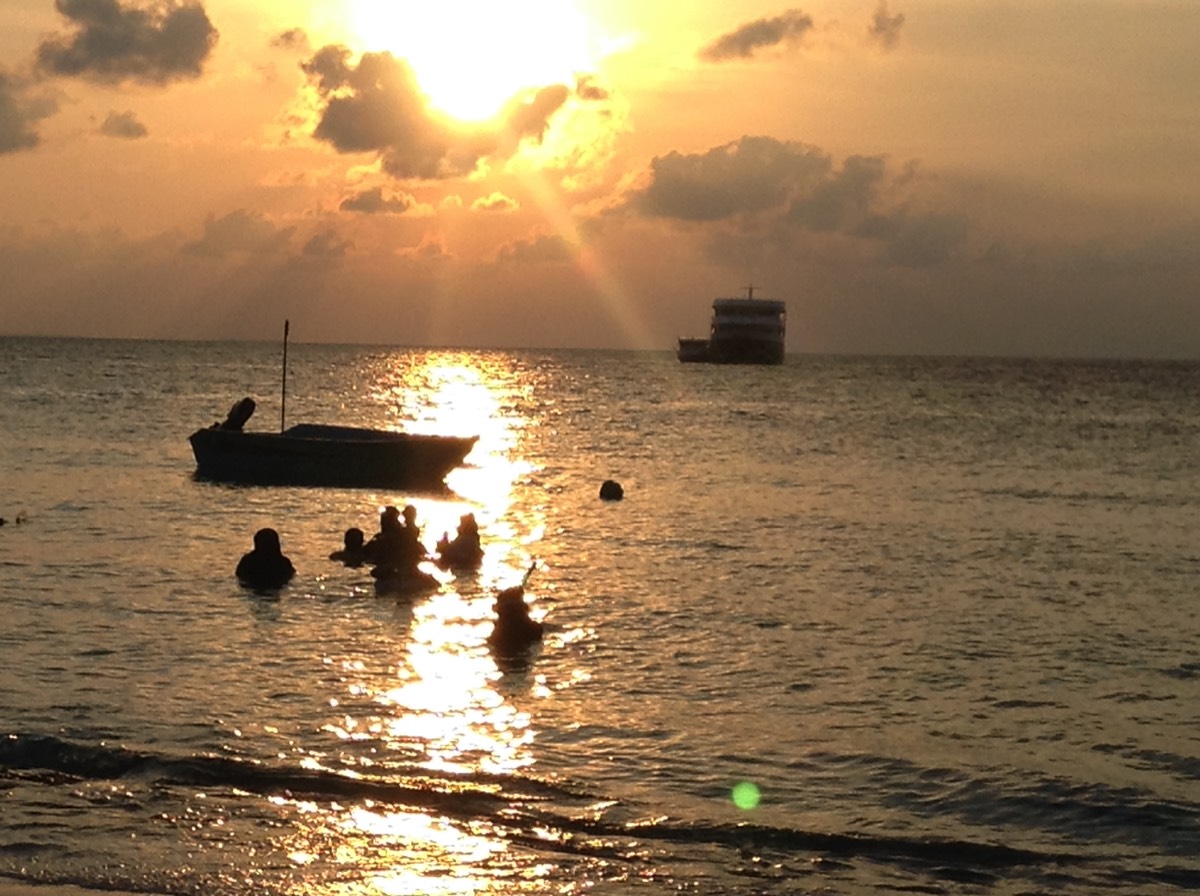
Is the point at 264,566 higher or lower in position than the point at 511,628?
higher

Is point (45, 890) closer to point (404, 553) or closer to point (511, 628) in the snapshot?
point (511, 628)

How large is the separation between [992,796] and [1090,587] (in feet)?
49.3

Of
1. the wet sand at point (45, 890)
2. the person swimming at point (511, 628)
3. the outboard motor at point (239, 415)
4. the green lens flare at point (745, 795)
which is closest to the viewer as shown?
the wet sand at point (45, 890)

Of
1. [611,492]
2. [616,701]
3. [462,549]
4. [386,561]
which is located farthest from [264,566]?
[611,492]

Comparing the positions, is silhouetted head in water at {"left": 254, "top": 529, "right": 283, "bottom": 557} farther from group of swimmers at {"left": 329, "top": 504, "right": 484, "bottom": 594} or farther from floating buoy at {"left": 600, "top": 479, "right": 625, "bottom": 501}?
floating buoy at {"left": 600, "top": 479, "right": 625, "bottom": 501}

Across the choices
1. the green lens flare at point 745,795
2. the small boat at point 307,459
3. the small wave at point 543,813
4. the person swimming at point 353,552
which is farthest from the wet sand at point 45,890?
the small boat at point 307,459

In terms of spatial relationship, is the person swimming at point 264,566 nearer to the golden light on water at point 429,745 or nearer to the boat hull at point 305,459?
the golden light on water at point 429,745

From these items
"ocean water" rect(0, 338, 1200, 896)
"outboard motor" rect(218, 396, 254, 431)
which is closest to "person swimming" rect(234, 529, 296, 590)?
"ocean water" rect(0, 338, 1200, 896)

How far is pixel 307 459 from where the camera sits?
4681cm

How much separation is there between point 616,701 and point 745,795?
3.93m

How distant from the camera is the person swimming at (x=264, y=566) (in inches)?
1046

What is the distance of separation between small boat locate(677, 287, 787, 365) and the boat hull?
124 m

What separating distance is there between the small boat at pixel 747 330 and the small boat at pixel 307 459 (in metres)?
124

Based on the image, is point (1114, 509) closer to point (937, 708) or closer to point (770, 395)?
point (937, 708)
